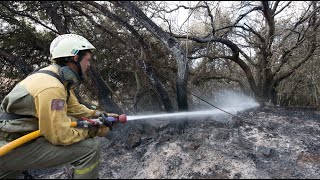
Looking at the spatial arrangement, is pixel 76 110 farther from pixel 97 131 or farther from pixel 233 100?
pixel 233 100

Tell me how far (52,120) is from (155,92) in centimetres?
378

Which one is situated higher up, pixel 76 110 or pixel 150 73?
pixel 150 73

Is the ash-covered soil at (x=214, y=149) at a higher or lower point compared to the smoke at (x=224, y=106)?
lower

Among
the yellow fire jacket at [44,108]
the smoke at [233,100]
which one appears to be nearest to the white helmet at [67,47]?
the yellow fire jacket at [44,108]

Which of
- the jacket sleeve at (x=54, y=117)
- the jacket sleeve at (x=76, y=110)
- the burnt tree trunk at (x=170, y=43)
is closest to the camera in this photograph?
the jacket sleeve at (x=54, y=117)

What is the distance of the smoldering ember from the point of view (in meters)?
2.96

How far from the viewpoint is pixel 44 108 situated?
264 cm

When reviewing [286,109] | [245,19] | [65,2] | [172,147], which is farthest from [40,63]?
[286,109]

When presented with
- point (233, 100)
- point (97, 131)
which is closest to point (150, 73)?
point (97, 131)

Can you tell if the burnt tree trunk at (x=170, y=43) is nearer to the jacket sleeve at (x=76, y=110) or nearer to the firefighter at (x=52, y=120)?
the firefighter at (x=52, y=120)

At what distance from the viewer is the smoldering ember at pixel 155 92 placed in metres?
2.96

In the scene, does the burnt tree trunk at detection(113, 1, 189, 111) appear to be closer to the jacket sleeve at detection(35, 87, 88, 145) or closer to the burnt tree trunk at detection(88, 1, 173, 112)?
the burnt tree trunk at detection(88, 1, 173, 112)

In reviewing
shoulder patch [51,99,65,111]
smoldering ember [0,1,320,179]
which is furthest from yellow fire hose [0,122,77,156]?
shoulder patch [51,99,65,111]

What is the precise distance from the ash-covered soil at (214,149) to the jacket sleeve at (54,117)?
3.91 feet
